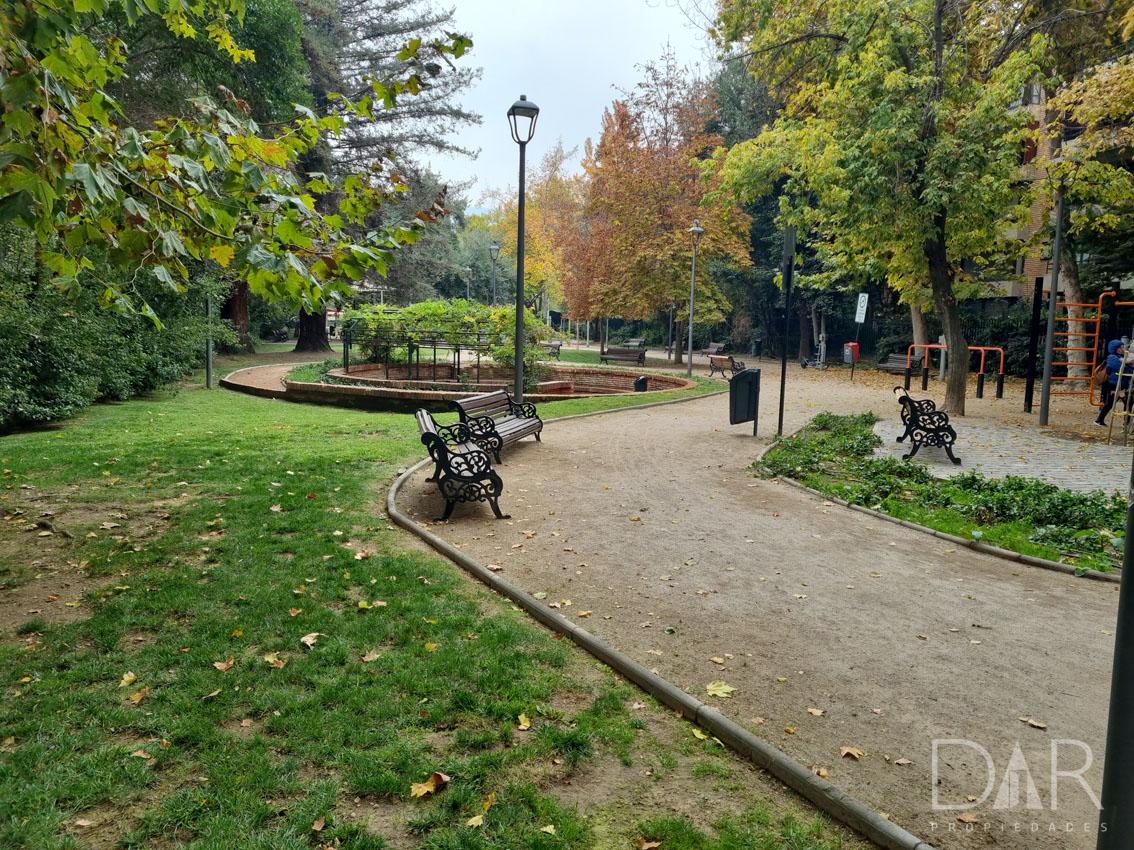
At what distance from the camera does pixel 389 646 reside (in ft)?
14.5

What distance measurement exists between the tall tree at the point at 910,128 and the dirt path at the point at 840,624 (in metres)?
7.42

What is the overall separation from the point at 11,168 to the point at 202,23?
17.9 metres

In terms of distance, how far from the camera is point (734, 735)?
3.53m

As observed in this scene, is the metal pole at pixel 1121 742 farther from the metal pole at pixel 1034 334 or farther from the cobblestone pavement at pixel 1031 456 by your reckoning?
the metal pole at pixel 1034 334

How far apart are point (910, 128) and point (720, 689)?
40.7 ft

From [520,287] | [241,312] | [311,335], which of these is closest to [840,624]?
[520,287]

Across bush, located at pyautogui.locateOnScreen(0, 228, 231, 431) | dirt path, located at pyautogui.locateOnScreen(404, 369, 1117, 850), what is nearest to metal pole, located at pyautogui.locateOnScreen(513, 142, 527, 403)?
dirt path, located at pyautogui.locateOnScreen(404, 369, 1117, 850)

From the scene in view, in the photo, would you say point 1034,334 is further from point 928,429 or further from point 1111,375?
point 928,429

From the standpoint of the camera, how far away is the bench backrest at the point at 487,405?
1033 cm

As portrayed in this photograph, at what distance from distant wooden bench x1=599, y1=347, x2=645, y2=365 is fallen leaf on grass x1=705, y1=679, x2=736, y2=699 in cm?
2816

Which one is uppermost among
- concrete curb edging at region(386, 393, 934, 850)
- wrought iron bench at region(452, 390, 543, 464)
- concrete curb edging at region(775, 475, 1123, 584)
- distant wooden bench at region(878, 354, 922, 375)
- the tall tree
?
the tall tree

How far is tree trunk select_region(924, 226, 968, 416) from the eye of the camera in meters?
14.8

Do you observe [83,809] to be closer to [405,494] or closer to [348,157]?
[405,494]

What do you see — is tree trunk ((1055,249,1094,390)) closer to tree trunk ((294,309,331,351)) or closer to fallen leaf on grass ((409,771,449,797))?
fallen leaf on grass ((409,771,449,797))
